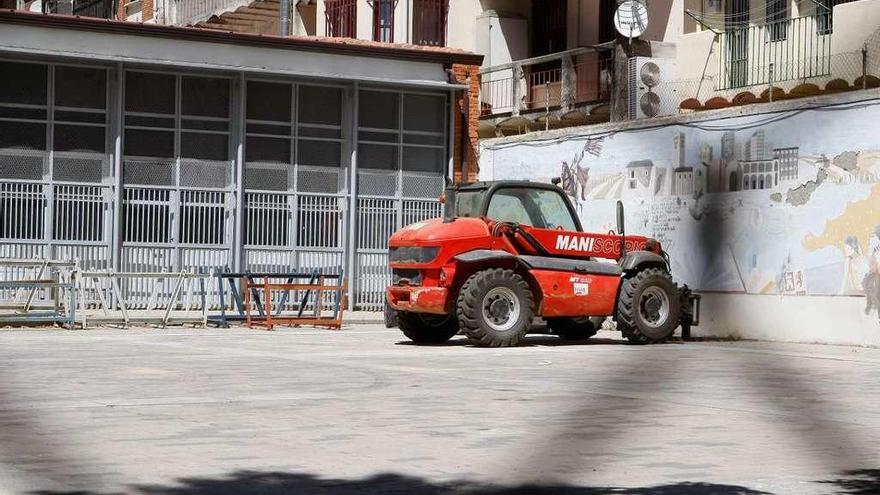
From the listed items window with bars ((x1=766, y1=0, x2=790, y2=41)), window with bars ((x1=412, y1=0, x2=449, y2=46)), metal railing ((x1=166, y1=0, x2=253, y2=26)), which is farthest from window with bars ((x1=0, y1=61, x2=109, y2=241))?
metal railing ((x1=166, y1=0, x2=253, y2=26))

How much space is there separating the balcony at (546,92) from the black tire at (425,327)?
34.6 feet

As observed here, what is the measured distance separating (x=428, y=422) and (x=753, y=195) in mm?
12898

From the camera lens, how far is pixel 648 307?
2092 centimetres

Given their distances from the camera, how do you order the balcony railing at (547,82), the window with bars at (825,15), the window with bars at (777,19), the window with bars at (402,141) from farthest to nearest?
the balcony railing at (547,82), the window with bars at (402,141), the window with bars at (777,19), the window with bars at (825,15)

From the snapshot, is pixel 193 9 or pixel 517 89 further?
pixel 193 9

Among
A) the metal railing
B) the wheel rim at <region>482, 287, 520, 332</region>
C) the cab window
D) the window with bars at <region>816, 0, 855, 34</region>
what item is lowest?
the wheel rim at <region>482, 287, 520, 332</region>

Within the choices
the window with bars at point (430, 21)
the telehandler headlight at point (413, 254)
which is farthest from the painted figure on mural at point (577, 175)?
the window with bars at point (430, 21)

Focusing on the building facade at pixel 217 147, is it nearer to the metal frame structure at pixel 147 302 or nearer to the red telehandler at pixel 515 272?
the metal frame structure at pixel 147 302

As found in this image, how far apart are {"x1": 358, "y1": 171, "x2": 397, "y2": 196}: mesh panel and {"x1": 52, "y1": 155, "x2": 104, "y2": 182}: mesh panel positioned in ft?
16.3

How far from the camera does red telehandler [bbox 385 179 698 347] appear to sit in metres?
19.6

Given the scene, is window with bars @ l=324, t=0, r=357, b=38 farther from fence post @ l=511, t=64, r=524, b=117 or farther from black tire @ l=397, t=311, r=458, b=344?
black tire @ l=397, t=311, r=458, b=344

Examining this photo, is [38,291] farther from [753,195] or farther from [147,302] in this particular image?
[753,195]

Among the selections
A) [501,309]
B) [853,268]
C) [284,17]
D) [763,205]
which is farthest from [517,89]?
[501,309]

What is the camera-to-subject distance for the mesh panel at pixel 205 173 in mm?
27891
